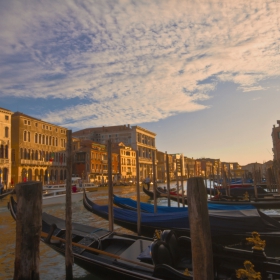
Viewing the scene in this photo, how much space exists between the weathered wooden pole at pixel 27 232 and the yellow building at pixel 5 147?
68.0 feet

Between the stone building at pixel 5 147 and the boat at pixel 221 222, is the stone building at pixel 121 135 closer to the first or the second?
the stone building at pixel 5 147

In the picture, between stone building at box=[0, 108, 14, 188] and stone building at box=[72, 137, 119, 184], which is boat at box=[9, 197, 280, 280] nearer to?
stone building at box=[0, 108, 14, 188]

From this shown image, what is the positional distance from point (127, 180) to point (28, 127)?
59.2 feet

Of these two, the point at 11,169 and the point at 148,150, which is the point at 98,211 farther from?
the point at 148,150

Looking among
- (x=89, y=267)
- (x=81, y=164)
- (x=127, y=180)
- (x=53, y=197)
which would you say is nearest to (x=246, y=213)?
Answer: (x=89, y=267)

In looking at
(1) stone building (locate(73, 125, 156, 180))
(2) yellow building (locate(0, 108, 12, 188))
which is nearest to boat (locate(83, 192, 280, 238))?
(2) yellow building (locate(0, 108, 12, 188))

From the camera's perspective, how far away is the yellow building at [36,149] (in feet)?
80.3

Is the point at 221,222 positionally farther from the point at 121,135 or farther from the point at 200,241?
the point at 121,135

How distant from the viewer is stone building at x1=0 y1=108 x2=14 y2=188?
21.9 m

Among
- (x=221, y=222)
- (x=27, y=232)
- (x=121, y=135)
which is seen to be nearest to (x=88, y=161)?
(x=121, y=135)

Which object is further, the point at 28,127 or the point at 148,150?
the point at 148,150

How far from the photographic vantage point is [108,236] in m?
4.42

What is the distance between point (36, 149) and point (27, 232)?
25.0 metres

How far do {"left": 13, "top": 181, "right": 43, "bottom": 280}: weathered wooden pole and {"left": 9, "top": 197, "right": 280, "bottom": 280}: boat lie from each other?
105 centimetres
